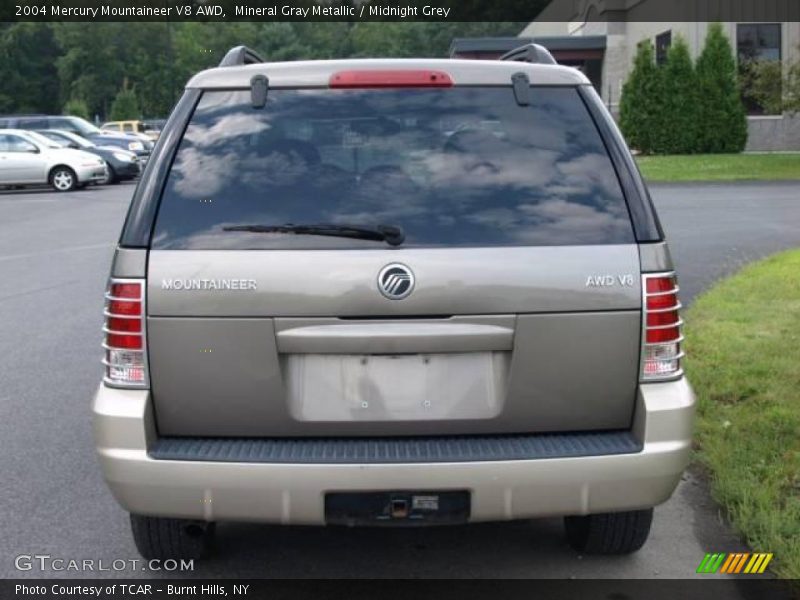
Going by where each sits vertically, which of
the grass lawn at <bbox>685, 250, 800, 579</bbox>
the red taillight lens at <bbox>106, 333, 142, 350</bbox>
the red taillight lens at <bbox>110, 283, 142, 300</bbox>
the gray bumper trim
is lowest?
the grass lawn at <bbox>685, 250, 800, 579</bbox>

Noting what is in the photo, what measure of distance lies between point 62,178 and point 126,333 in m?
25.2

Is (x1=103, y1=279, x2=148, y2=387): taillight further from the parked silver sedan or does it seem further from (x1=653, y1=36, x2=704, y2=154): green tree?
(x1=653, y1=36, x2=704, y2=154): green tree

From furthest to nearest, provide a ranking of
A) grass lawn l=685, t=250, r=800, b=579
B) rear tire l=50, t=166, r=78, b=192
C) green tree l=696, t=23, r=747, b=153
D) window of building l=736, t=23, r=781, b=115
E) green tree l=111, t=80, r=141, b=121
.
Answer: green tree l=111, t=80, r=141, b=121 < window of building l=736, t=23, r=781, b=115 < green tree l=696, t=23, r=747, b=153 < rear tire l=50, t=166, r=78, b=192 < grass lawn l=685, t=250, r=800, b=579

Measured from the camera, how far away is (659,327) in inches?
142

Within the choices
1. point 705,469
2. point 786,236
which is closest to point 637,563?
point 705,469

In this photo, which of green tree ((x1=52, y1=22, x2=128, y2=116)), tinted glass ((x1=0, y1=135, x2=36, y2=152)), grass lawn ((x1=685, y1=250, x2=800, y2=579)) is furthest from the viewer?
green tree ((x1=52, y1=22, x2=128, y2=116))

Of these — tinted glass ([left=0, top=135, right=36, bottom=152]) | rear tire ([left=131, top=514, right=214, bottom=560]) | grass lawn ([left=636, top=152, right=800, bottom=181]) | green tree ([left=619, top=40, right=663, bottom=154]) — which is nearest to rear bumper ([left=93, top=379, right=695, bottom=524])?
rear tire ([left=131, top=514, right=214, bottom=560])

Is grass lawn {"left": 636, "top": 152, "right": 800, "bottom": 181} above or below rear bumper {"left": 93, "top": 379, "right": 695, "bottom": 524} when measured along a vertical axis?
below

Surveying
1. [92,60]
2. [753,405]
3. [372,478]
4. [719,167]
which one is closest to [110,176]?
[719,167]

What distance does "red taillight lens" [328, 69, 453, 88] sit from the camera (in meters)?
3.69

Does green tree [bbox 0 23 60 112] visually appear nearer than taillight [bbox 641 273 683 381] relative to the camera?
No

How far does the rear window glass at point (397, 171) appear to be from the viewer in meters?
3.52

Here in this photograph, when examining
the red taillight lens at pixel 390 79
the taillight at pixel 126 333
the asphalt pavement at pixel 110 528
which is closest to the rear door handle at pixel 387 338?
the taillight at pixel 126 333

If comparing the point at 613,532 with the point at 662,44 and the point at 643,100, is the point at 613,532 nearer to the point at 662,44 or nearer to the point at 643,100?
the point at 643,100
